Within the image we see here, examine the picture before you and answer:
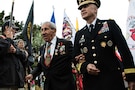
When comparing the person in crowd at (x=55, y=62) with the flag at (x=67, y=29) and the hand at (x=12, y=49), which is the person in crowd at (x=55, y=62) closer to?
the hand at (x=12, y=49)

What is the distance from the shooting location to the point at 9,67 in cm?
593

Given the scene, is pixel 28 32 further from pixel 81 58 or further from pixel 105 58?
pixel 105 58

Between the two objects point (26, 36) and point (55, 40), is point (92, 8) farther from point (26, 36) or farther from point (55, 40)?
point (26, 36)

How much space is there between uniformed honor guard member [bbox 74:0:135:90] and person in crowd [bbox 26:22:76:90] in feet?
4.63

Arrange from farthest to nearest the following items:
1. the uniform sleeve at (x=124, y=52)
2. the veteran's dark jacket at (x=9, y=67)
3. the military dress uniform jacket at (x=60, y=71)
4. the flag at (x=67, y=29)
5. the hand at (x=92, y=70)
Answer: the flag at (x=67, y=29) → the veteran's dark jacket at (x=9, y=67) → the military dress uniform jacket at (x=60, y=71) → the hand at (x=92, y=70) → the uniform sleeve at (x=124, y=52)

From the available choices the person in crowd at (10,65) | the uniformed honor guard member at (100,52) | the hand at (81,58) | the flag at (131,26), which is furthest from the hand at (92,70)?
the flag at (131,26)

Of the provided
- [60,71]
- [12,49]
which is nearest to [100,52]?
[60,71]

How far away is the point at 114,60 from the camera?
3816 mm

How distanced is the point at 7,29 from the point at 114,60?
3073 mm

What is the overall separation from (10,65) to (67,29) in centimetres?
677

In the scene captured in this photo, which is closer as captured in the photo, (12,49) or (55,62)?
(55,62)

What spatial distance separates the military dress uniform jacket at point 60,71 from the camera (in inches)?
209

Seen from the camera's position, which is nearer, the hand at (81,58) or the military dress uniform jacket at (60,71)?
the hand at (81,58)

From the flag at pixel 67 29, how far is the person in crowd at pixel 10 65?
5.84 metres
